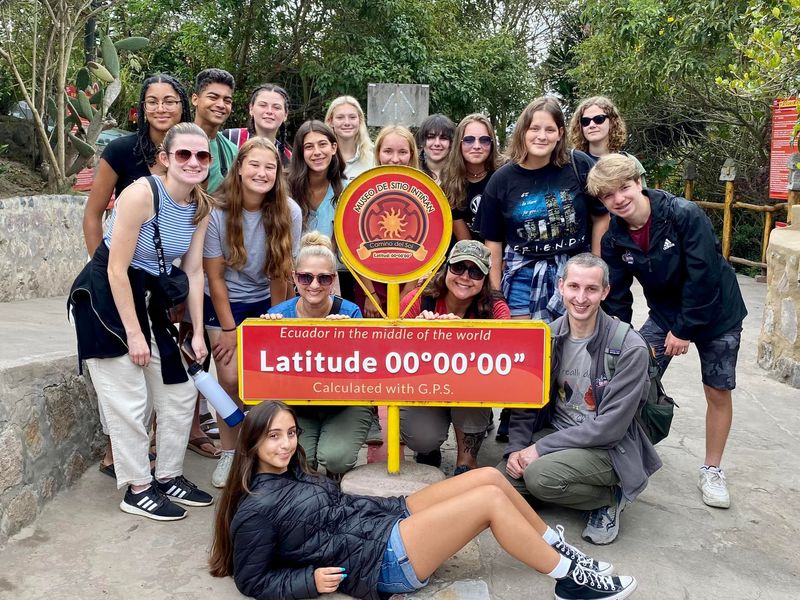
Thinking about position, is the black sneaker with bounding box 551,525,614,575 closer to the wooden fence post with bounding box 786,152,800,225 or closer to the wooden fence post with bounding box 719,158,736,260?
the wooden fence post with bounding box 786,152,800,225

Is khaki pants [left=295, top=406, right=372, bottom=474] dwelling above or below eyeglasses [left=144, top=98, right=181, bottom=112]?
below

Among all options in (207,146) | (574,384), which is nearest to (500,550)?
(574,384)

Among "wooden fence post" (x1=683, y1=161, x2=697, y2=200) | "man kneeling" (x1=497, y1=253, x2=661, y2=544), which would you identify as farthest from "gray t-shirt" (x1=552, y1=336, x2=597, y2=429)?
"wooden fence post" (x1=683, y1=161, x2=697, y2=200)

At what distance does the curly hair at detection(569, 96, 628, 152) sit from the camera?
160 inches

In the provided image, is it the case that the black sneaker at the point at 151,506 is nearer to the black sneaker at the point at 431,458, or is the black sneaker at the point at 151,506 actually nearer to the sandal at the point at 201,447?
the sandal at the point at 201,447

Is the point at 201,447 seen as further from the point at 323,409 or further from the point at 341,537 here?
the point at 341,537

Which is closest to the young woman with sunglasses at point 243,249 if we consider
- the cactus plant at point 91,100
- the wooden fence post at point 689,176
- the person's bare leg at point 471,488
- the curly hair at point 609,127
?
the person's bare leg at point 471,488

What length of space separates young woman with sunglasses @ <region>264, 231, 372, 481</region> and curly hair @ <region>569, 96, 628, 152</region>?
157cm

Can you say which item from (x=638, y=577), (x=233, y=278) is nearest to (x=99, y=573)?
(x=233, y=278)

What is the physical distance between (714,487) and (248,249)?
8.02ft

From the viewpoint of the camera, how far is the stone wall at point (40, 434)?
2.96 meters

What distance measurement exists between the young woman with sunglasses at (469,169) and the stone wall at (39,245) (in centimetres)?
403

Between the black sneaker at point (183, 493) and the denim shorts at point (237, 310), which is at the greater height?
the denim shorts at point (237, 310)

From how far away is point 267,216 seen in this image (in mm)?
3541
